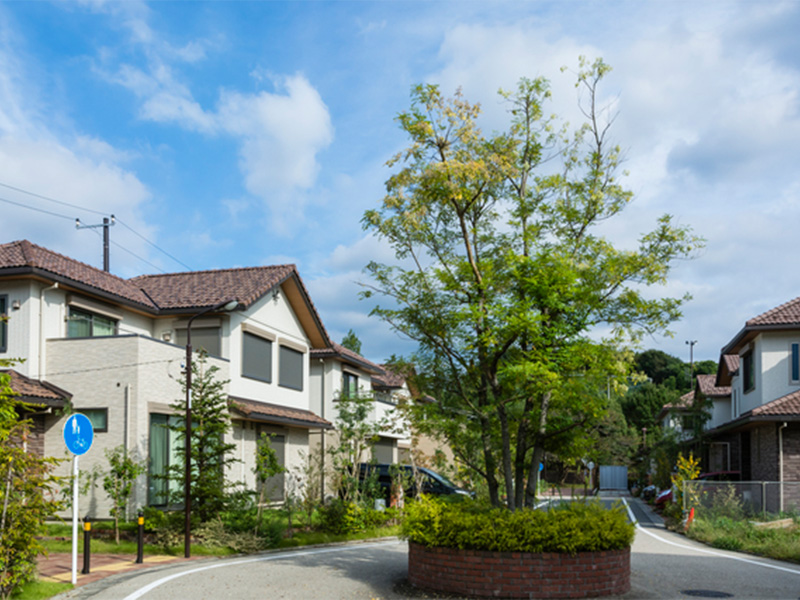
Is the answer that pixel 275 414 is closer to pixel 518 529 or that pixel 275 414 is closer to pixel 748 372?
pixel 518 529

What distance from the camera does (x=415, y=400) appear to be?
A: 15.1m

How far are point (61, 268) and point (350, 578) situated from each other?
12.8 m

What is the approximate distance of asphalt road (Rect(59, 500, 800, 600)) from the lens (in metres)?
12.0

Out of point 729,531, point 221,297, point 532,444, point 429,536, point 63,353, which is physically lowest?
point 729,531

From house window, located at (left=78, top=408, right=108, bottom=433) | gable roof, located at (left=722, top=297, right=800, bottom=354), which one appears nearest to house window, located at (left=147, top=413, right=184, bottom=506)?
house window, located at (left=78, top=408, right=108, bottom=433)

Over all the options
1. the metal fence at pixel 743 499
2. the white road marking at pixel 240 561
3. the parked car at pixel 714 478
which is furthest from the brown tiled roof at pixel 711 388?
the white road marking at pixel 240 561

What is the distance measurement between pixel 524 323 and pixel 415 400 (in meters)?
3.46

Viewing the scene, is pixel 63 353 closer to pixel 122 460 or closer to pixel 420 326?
pixel 122 460

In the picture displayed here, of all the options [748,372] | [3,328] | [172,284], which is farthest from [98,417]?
[748,372]

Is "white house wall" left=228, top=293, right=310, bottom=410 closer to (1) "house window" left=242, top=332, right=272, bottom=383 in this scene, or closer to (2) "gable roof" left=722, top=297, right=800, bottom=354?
(1) "house window" left=242, top=332, right=272, bottom=383

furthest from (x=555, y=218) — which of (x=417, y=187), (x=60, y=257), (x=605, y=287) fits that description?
(x=60, y=257)

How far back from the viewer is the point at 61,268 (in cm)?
2133

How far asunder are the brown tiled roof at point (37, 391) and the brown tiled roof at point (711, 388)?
3123 cm

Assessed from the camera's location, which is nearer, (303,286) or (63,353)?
(63,353)
